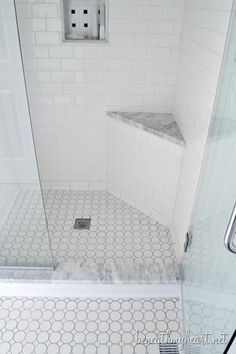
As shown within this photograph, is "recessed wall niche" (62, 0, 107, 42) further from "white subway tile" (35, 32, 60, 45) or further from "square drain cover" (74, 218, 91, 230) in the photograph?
"square drain cover" (74, 218, 91, 230)

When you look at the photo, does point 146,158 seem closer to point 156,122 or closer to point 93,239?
point 156,122

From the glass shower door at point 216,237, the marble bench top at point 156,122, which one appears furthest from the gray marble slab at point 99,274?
the marble bench top at point 156,122

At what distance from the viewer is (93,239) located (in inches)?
82.6

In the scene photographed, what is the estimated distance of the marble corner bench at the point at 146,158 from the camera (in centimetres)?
204

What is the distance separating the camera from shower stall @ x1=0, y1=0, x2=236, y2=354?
1282 mm

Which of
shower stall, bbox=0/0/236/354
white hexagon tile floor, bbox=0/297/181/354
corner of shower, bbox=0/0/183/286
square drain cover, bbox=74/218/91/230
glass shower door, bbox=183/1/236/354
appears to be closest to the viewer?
glass shower door, bbox=183/1/236/354

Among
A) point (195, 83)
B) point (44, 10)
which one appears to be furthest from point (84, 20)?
point (195, 83)

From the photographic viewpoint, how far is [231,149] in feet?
3.92

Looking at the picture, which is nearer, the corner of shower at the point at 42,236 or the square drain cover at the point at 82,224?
the corner of shower at the point at 42,236

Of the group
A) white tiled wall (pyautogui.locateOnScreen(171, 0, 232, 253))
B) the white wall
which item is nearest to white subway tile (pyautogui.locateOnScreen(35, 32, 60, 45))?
the white wall

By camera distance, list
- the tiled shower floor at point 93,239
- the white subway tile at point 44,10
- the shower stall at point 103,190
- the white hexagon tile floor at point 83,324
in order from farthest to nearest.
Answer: the white subway tile at point 44,10
the tiled shower floor at point 93,239
the white hexagon tile floor at point 83,324
the shower stall at point 103,190

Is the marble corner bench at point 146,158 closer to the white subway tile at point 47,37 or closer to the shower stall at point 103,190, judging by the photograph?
the shower stall at point 103,190

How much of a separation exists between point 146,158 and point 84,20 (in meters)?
1.14

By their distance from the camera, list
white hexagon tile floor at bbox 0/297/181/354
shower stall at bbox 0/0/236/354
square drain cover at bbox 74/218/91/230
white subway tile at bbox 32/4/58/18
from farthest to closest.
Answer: square drain cover at bbox 74/218/91/230
white subway tile at bbox 32/4/58/18
white hexagon tile floor at bbox 0/297/181/354
shower stall at bbox 0/0/236/354
